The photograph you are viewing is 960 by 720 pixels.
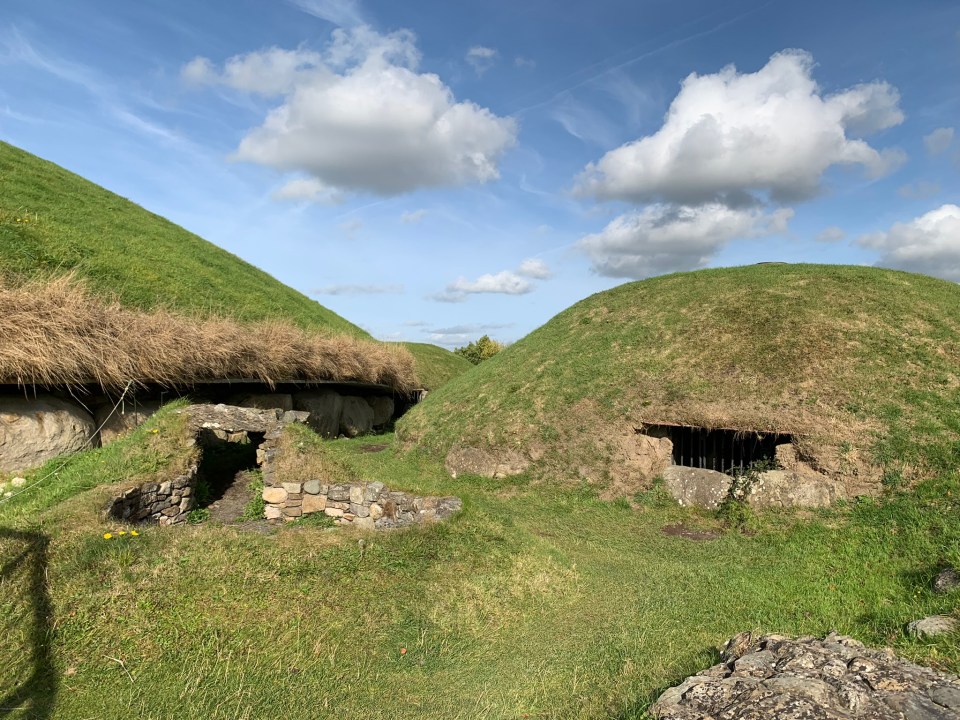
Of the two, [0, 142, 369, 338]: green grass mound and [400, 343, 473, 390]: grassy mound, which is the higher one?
[0, 142, 369, 338]: green grass mound

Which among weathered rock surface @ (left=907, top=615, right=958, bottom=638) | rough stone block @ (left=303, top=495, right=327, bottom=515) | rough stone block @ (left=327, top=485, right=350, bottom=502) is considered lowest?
rough stone block @ (left=303, top=495, right=327, bottom=515)

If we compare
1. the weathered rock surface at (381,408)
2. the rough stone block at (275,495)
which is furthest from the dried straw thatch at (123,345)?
the weathered rock surface at (381,408)

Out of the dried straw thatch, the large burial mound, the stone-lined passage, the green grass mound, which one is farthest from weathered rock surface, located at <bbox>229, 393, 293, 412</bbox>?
the stone-lined passage

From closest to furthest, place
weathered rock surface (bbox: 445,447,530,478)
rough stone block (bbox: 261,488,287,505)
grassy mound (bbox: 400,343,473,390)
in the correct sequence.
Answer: rough stone block (bbox: 261,488,287,505) < weathered rock surface (bbox: 445,447,530,478) < grassy mound (bbox: 400,343,473,390)

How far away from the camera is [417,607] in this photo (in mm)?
7984

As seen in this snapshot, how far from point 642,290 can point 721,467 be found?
417 inches

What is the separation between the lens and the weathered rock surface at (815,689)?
446cm

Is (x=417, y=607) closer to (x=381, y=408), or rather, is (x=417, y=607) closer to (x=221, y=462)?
(x=221, y=462)

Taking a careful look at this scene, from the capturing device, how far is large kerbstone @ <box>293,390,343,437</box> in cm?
2128

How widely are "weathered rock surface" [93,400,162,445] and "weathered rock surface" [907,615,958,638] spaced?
15.8 meters

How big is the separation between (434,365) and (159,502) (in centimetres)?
2861

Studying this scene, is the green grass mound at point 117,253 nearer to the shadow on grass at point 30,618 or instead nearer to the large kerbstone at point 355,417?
the large kerbstone at point 355,417

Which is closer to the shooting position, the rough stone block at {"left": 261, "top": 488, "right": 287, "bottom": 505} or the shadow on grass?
the shadow on grass

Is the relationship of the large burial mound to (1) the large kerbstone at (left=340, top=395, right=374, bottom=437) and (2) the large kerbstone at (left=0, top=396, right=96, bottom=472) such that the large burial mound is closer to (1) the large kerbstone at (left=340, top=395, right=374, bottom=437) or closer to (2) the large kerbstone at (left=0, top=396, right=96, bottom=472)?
(1) the large kerbstone at (left=340, top=395, right=374, bottom=437)
